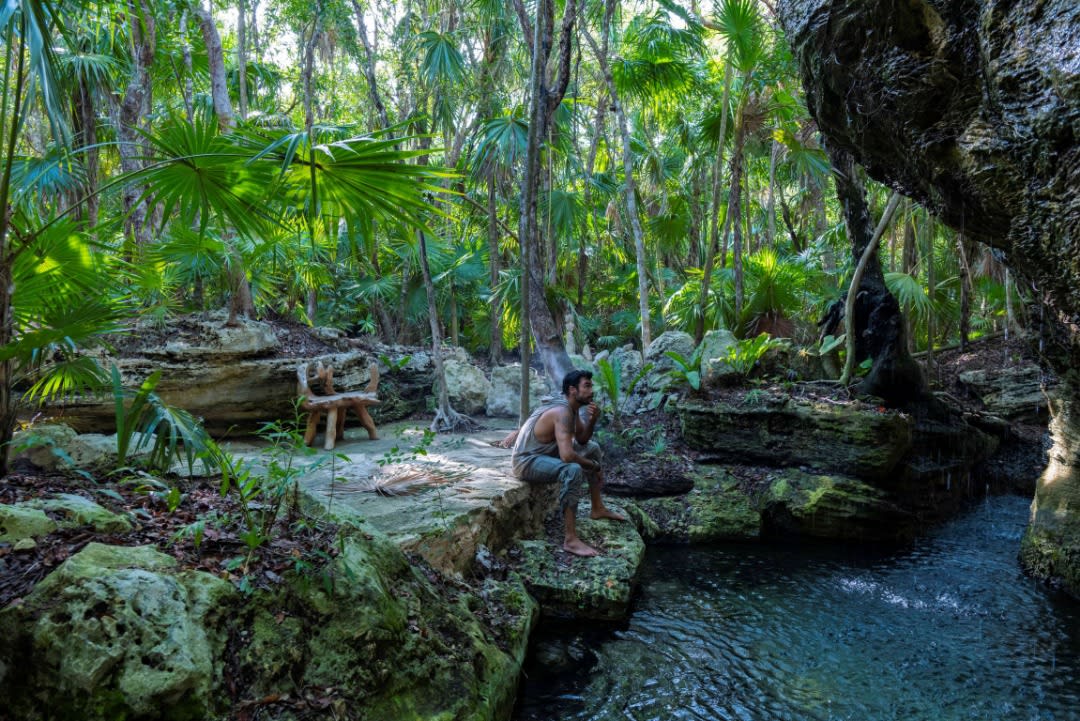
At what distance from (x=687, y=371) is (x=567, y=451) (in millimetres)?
3663

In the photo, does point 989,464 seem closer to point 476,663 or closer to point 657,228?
point 657,228

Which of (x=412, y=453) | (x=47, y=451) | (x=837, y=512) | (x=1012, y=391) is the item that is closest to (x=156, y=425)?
(x=47, y=451)

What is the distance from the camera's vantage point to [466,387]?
10547mm

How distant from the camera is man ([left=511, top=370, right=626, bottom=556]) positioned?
5.01 meters

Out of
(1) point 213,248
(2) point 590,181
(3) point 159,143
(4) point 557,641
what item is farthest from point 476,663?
(2) point 590,181

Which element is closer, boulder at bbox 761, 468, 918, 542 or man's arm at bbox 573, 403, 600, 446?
man's arm at bbox 573, 403, 600, 446

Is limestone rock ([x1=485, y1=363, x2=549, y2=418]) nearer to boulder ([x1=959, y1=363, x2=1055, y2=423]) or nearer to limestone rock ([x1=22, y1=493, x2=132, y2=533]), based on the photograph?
boulder ([x1=959, y1=363, x2=1055, y2=423])

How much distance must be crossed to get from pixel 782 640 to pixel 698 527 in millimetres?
2144

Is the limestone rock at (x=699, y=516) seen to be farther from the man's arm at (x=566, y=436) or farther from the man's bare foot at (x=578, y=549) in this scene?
the man's arm at (x=566, y=436)

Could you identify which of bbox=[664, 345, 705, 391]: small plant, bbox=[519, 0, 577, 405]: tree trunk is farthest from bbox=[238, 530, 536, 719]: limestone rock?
bbox=[664, 345, 705, 391]: small plant

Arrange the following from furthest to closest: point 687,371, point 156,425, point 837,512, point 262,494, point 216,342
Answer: point 687,371, point 216,342, point 837,512, point 262,494, point 156,425

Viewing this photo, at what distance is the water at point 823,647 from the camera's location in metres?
3.59

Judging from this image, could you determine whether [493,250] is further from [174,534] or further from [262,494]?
[174,534]

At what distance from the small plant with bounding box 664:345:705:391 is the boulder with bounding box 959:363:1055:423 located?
508 cm
